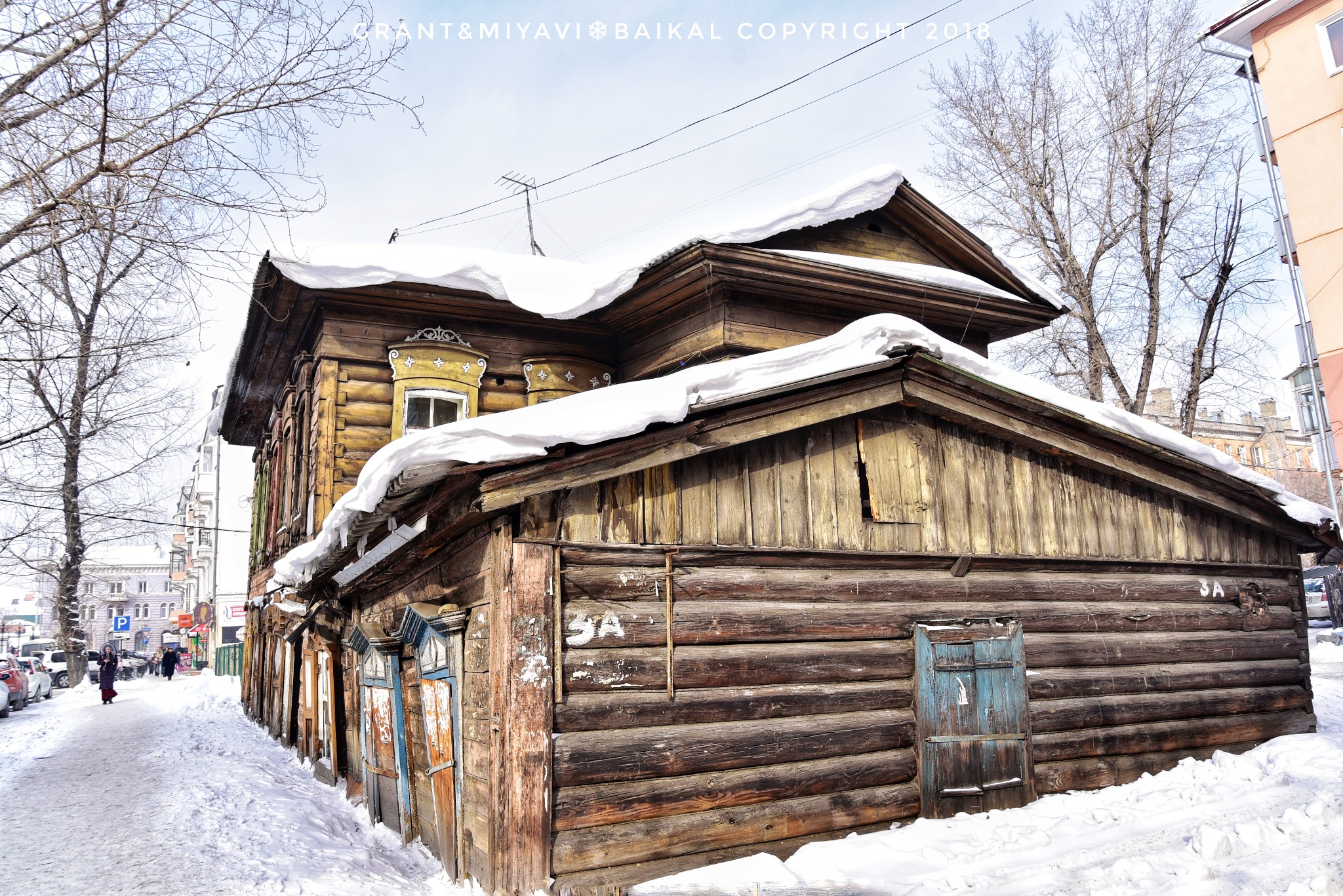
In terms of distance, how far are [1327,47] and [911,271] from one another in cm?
1992

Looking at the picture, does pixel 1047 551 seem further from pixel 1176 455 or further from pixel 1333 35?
pixel 1333 35

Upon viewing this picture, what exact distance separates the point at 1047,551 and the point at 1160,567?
179 cm

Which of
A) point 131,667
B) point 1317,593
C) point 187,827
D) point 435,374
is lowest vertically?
point 131,667

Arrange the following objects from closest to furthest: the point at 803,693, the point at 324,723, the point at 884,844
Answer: the point at 884,844 → the point at 803,693 → the point at 324,723

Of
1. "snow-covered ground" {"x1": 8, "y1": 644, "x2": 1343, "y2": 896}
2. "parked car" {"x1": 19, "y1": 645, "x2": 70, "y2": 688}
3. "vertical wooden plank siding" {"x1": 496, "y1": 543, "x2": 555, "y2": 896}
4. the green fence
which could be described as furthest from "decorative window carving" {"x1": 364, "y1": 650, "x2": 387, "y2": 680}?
the green fence

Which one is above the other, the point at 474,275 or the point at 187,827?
the point at 474,275

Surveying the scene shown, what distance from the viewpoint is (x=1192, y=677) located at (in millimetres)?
10086

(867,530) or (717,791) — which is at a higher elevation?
(867,530)

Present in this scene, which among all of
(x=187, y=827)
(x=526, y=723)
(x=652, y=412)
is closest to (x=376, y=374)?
(x=187, y=827)

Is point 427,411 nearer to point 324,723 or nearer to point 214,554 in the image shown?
point 324,723

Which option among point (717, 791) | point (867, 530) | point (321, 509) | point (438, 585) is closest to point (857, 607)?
point (867, 530)

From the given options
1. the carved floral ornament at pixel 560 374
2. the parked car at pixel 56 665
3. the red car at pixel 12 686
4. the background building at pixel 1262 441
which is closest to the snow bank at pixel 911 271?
the carved floral ornament at pixel 560 374

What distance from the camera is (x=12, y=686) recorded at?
25641 millimetres

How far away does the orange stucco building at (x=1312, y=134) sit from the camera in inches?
969
